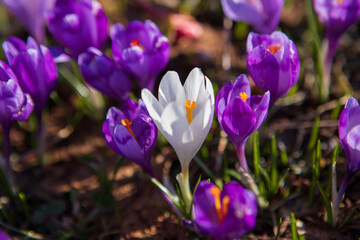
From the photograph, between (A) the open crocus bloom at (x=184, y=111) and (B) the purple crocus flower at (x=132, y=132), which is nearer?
(A) the open crocus bloom at (x=184, y=111)

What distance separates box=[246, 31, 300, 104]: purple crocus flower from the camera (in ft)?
4.59

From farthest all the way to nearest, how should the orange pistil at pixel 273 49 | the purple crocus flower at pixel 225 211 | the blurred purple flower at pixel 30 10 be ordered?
the blurred purple flower at pixel 30 10, the orange pistil at pixel 273 49, the purple crocus flower at pixel 225 211

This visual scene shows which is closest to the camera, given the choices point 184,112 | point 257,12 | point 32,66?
point 184,112

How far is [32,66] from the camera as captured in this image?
1549mm

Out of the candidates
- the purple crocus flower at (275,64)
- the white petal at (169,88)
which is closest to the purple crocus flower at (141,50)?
the white petal at (169,88)

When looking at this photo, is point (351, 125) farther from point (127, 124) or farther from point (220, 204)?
point (127, 124)

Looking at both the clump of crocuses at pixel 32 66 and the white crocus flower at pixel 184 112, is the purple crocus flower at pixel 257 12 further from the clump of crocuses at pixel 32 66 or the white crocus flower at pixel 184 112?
the clump of crocuses at pixel 32 66

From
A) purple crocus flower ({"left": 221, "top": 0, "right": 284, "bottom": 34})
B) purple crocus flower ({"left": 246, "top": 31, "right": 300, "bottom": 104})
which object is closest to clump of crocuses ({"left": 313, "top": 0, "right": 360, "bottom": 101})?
purple crocus flower ({"left": 221, "top": 0, "right": 284, "bottom": 34})

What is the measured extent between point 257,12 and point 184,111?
2.57 feet

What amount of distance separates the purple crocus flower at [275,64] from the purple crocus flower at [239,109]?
5.5 inches

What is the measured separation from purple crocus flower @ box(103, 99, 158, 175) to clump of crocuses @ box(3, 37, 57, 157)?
38 centimetres

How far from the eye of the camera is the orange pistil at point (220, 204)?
115cm

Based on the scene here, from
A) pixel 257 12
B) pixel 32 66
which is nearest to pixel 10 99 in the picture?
pixel 32 66

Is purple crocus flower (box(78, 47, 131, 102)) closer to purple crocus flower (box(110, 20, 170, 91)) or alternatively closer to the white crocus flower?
purple crocus flower (box(110, 20, 170, 91))
